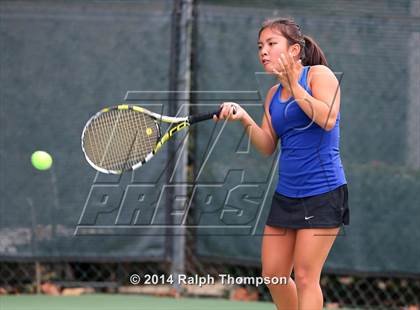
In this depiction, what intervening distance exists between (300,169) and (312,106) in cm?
36

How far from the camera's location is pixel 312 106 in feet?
11.6

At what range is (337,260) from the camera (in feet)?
17.9

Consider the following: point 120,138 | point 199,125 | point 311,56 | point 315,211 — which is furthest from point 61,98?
point 315,211

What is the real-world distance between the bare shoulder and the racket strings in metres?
1.02

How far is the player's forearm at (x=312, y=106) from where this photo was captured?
11.6 feet

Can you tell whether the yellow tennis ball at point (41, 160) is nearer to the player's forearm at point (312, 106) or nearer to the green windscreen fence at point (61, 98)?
the green windscreen fence at point (61, 98)

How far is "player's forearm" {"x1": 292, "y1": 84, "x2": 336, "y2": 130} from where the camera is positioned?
11.6 feet

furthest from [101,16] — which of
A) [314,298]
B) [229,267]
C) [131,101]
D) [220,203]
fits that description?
[314,298]

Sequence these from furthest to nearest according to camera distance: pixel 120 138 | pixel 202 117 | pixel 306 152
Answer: pixel 120 138 < pixel 202 117 < pixel 306 152

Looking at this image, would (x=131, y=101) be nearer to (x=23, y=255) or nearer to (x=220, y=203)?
(x=220, y=203)

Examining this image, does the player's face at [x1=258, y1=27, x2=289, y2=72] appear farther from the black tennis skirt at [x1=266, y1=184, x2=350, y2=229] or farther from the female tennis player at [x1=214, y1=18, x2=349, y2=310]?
the black tennis skirt at [x1=266, y1=184, x2=350, y2=229]

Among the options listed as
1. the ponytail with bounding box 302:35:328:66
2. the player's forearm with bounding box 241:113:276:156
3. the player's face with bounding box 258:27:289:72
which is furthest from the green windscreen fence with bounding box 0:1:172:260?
the player's face with bounding box 258:27:289:72

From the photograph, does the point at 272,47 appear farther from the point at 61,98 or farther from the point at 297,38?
the point at 61,98

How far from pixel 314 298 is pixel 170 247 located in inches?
81.1
